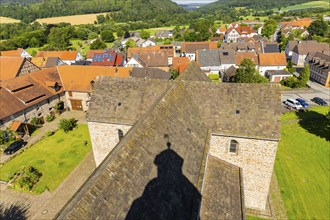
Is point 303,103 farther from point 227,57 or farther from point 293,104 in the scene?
point 227,57

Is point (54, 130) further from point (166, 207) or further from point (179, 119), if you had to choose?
point (166, 207)

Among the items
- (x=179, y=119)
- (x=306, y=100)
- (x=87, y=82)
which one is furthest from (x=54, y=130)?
(x=306, y=100)

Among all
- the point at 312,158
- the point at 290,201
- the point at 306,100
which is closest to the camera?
the point at 290,201

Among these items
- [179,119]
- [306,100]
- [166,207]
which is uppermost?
[179,119]

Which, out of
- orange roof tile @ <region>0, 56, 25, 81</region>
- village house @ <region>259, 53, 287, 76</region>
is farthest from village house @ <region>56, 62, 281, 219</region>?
village house @ <region>259, 53, 287, 76</region>

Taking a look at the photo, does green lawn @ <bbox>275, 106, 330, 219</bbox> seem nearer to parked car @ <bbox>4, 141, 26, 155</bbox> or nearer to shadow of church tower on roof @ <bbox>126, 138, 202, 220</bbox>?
shadow of church tower on roof @ <bbox>126, 138, 202, 220</bbox>

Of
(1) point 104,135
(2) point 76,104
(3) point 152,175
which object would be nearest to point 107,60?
(2) point 76,104
